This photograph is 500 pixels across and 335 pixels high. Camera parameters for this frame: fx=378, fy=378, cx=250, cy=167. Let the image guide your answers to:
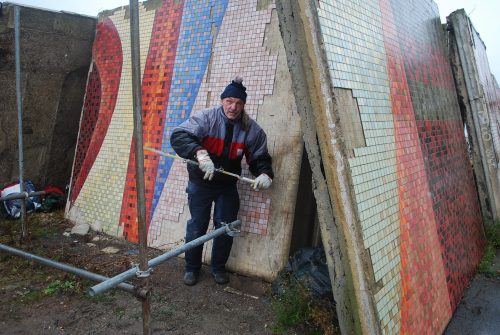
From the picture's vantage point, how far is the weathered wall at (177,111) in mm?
3473

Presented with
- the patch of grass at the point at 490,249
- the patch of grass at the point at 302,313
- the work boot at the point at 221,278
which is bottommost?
the patch of grass at the point at 490,249

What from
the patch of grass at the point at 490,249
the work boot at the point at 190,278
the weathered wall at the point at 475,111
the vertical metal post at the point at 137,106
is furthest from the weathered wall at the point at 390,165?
the work boot at the point at 190,278

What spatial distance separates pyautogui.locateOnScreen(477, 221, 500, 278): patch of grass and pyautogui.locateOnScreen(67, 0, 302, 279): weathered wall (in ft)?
6.82

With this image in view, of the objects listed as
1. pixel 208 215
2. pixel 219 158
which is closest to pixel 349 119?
pixel 219 158

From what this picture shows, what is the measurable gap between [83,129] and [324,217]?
3.86 meters

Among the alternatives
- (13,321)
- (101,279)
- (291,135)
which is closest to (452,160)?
(291,135)

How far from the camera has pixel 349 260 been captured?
1.98m

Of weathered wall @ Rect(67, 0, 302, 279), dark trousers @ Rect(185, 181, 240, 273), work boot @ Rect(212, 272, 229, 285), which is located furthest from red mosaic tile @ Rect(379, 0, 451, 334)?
work boot @ Rect(212, 272, 229, 285)

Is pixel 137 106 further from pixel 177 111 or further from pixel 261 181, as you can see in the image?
pixel 177 111

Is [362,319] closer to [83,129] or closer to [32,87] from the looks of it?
[83,129]

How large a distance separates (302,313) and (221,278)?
35.7 inches

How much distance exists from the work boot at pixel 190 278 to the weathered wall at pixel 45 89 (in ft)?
9.51

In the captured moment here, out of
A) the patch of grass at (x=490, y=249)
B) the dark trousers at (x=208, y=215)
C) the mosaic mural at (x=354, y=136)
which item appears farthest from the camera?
the patch of grass at (x=490, y=249)

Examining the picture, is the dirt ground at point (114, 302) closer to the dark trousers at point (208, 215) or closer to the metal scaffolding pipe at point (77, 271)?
the dark trousers at point (208, 215)
